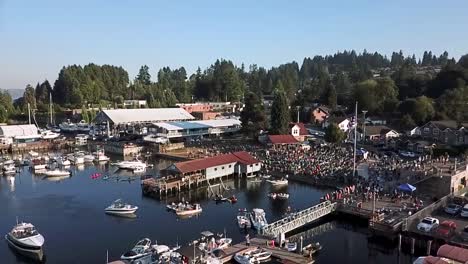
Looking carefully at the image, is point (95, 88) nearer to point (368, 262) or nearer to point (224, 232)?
point (224, 232)

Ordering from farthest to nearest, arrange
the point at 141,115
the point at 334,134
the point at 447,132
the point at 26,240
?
the point at 141,115
the point at 447,132
the point at 334,134
the point at 26,240

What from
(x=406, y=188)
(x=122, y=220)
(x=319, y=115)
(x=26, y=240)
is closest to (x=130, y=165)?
(x=122, y=220)

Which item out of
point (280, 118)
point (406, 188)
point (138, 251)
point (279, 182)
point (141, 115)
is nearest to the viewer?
point (138, 251)

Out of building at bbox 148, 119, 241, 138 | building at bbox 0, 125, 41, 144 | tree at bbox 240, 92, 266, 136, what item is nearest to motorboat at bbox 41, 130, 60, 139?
building at bbox 0, 125, 41, 144

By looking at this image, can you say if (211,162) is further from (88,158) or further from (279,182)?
(88,158)

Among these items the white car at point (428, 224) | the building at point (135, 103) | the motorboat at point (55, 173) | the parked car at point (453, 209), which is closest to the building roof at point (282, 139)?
the motorboat at point (55, 173)

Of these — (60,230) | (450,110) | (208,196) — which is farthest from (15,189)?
(450,110)
